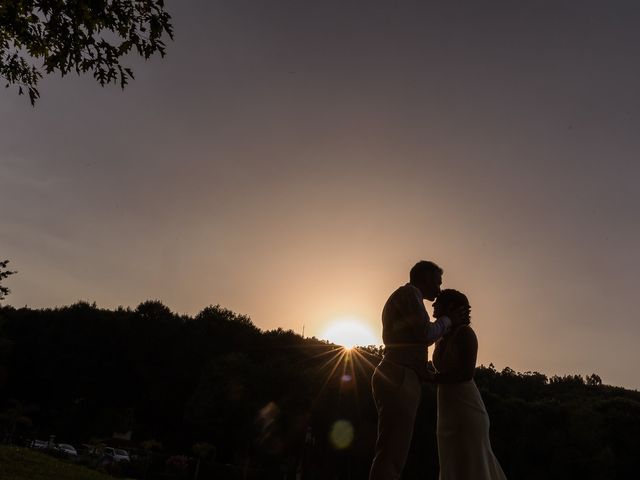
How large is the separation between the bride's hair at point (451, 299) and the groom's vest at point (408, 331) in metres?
0.80

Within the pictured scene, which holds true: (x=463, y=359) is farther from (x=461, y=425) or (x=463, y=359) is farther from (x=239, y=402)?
(x=239, y=402)

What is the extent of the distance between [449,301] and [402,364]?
4.12 feet

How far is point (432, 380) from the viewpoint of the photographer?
614cm

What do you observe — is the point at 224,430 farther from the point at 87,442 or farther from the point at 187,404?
the point at 87,442

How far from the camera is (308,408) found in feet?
149

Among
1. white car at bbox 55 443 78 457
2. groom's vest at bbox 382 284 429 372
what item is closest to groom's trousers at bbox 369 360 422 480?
groom's vest at bbox 382 284 429 372

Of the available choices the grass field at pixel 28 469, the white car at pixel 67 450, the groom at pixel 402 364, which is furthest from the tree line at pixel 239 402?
the groom at pixel 402 364

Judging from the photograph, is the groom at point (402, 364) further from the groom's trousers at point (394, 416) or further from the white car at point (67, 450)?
the white car at point (67, 450)

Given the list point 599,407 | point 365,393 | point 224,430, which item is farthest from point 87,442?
point 599,407

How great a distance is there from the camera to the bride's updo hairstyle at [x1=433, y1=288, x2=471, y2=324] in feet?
21.2

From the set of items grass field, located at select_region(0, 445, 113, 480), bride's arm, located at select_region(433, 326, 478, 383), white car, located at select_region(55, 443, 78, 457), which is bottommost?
white car, located at select_region(55, 443, 78, 457)

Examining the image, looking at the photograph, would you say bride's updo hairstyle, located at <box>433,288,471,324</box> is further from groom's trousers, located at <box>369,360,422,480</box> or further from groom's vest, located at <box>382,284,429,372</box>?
groom's trousers, located at <box>369,360,422,480</box>

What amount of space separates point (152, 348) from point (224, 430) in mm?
12632

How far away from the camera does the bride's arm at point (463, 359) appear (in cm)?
631
